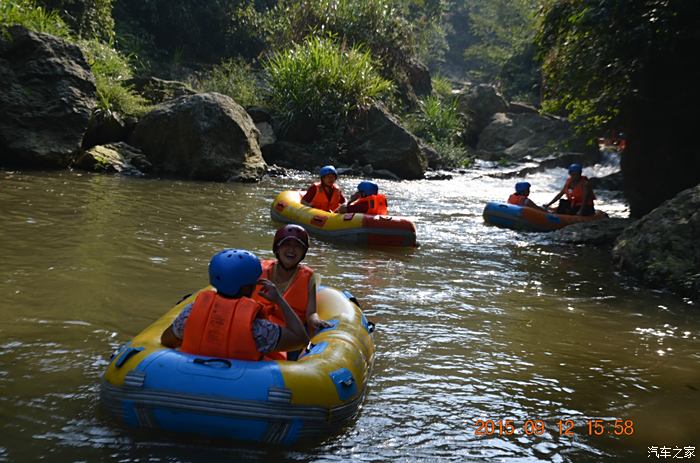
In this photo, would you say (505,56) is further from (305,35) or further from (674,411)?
(674,411)

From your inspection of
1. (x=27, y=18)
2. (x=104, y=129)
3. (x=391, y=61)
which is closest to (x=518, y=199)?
(x=104, y=129)

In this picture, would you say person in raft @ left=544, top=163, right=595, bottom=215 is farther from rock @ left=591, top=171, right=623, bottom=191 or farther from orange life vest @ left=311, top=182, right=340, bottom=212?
rock @ left=591, top=171, right=623, bottom=191

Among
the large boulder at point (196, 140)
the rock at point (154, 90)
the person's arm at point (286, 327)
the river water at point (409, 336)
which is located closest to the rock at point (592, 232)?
the river water at point (409, 336)

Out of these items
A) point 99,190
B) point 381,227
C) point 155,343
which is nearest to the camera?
point 155,343

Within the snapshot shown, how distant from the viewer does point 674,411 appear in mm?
4051

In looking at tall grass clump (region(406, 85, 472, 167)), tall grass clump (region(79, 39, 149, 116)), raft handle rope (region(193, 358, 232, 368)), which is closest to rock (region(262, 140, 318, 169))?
tall grass clump (region(79, 39, 149, 116))

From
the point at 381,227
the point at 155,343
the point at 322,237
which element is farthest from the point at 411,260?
the point at 155,343

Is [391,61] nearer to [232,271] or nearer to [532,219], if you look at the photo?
[532,219]

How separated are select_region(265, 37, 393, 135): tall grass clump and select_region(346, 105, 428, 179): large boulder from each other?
0.52m

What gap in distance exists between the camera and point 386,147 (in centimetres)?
1659

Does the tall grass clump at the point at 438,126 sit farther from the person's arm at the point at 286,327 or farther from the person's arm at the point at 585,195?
the person's arm at the point at 286,327

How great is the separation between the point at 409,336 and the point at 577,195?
683cm

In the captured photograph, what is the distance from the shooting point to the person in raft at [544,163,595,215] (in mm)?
10797

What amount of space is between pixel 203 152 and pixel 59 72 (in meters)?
2.80
